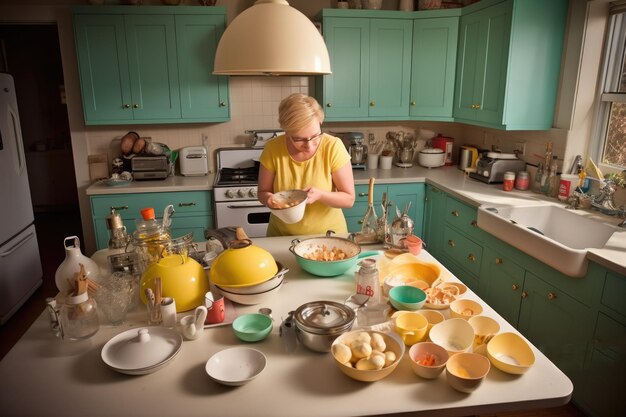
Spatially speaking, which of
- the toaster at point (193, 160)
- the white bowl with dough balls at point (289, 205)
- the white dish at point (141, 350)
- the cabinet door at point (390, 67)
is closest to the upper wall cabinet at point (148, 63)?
the toaster at point (193, 160)

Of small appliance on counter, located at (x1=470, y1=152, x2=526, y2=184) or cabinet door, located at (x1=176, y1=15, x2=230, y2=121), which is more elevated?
cabinet door, located at (x1=176, y1=15, x2=230, y2=121)

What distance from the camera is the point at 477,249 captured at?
3.01 m

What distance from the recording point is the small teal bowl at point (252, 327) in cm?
136

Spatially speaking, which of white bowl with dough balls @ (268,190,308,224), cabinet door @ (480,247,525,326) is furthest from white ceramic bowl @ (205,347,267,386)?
cabinet door @ (480,247,525,326)

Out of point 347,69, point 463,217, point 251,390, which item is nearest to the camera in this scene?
point 251,390

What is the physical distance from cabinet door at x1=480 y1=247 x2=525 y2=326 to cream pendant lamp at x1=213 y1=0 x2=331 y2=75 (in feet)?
5.92

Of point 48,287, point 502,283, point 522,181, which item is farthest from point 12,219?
point 522,181

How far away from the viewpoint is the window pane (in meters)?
2.79

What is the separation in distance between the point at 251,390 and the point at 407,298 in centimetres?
65

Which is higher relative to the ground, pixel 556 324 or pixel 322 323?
pixel 322 323

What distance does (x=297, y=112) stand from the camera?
200 centimetres

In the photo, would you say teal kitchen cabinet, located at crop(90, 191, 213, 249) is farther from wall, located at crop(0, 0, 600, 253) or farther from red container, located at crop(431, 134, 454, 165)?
red container, located at crop(431, 134, 454, 165)

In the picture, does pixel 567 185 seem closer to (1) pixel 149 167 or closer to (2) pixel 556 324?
(2) pixel 556 324

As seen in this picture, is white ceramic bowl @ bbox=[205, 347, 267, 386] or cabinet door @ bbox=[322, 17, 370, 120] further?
cabinet door @ bbox=[322, 17, 370, 120]
